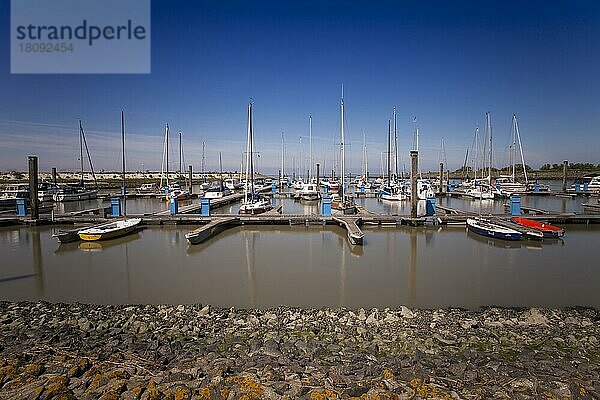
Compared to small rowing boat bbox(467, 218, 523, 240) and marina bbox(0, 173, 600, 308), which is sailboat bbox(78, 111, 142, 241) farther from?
small rowing boat bbox(467, 218, 523, 240)

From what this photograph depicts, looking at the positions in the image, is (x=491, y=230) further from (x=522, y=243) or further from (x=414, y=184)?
(x=414, y=184)

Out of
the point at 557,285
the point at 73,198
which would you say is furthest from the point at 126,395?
the point at 73,198

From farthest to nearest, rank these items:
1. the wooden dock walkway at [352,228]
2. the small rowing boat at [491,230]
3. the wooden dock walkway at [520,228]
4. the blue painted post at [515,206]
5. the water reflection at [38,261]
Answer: the blue painted post at [515,206]
the wooden dock walkway at [520,228]
the small rowing boat at [491,230]
the wooden dock walkway at [352,228]
the water reflection at [38,261]

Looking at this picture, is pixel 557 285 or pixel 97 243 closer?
pixel 557 285

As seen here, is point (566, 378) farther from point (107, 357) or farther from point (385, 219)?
point (385, 219)

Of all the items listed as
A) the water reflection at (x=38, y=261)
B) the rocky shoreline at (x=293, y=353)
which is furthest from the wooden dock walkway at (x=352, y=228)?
the water reflection at (x=38, y=261)

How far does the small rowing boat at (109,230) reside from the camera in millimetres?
18172

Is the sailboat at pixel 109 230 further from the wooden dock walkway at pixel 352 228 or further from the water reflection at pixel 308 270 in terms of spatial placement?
the wooden dock walkway at pixel 352 228

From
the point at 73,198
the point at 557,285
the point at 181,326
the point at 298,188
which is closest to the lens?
the point at 181,326

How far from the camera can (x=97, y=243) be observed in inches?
719

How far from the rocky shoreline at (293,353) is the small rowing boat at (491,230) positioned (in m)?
9.71

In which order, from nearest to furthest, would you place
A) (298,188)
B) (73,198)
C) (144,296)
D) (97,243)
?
1. (144,296)
2. (97,243)
3. (73,198)
4. (298,188)

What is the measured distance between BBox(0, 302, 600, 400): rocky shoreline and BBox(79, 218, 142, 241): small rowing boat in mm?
9066

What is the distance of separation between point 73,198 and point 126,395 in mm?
40149
